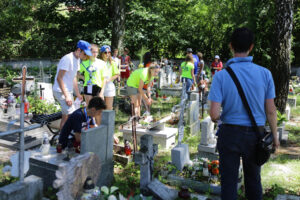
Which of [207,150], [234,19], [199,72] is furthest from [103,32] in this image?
[207,150]

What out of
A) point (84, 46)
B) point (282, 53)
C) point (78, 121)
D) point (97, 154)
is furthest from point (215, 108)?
point (282, 53)

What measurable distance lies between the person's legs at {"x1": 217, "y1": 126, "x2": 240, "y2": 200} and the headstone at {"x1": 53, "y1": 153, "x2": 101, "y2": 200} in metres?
1.29

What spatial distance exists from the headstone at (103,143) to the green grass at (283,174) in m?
2.23

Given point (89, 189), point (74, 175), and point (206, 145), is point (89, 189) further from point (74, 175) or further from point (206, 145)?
point (206, 145)

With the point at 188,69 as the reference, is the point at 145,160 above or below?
below

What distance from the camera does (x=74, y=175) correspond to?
9.05ft

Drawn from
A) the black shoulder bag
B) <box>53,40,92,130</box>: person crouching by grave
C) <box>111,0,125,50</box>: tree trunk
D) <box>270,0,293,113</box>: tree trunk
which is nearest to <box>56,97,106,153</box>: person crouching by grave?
<box>53,40,92,130</box>: person crouching by grave

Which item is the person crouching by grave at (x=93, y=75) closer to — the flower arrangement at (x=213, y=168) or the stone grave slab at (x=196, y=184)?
the stone grave slab at (x=196, y=184)

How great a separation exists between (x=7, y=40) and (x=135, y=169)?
604 inches

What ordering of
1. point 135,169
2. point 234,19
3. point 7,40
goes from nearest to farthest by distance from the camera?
point 135,169, point 7,40, point 234,19

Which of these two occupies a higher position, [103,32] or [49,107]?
[103,32]

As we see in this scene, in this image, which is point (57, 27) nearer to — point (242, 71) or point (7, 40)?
point (7, 40)

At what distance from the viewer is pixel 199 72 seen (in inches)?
457

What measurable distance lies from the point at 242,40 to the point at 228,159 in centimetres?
101
